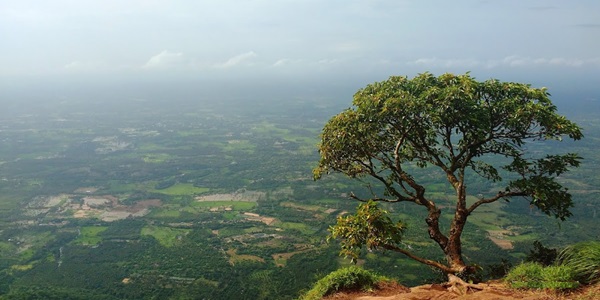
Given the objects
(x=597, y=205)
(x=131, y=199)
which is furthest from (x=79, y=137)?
(x=597, y=205)

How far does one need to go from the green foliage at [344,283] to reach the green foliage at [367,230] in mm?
1223

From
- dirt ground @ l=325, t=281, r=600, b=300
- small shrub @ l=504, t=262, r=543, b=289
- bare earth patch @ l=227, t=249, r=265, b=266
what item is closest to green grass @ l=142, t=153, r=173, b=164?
bare earth patch @ l=227, t=249, r=265, b=266

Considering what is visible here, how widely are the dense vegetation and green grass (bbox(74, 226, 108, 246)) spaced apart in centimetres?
40

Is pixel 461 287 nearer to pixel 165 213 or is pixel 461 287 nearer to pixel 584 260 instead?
pixel 584 260

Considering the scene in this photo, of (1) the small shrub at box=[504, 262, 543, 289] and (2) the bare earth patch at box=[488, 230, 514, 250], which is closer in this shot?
(1) the small shrub at box=[504, 262, 543, 289]

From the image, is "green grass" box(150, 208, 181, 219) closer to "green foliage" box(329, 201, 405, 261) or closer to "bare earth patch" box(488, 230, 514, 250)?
"bare earth patch" box(488, 230, 514, 250)

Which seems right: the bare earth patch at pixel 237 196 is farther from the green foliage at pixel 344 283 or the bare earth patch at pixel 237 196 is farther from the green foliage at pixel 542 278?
the green foliage at pixel 542 278

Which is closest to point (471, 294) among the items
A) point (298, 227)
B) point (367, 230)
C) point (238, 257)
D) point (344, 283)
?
point (367, 230)

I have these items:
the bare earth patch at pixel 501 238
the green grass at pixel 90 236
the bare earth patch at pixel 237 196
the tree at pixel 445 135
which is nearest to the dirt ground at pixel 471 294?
the tree at pixel 445 135

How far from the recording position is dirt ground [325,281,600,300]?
7.04 meters

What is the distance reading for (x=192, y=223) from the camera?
65000mm

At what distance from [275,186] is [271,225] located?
939 inches

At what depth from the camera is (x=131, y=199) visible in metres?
78.8

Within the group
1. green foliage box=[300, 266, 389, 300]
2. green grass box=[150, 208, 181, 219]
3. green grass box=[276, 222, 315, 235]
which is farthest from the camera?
green grass box=[150, 208, 181, 219]
